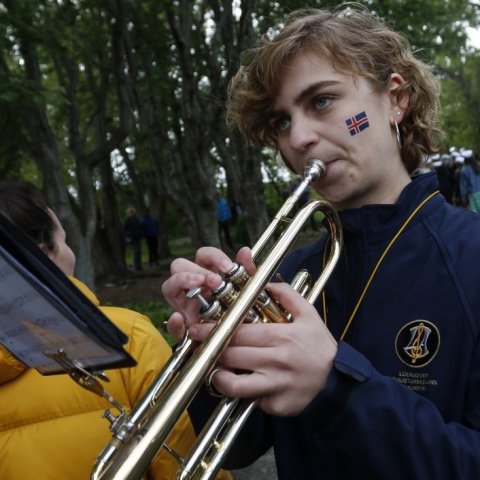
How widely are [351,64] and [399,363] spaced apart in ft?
2.70

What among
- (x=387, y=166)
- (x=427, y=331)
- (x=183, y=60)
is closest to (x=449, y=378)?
(x=427, y=331)

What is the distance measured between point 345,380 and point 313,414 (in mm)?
114

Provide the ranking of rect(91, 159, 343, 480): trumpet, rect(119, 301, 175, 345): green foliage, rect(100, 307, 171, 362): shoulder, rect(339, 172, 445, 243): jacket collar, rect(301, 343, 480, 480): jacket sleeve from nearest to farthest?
rect(91, 159, 343, 480): trumpet → rect(301, 343, 480, 480): jacket sleeve → rect(339, 172, 445, 243): jacket collar → rect(100, 307, 171, 362): shoulder → rect(119, 301, 175, 345): green foliage

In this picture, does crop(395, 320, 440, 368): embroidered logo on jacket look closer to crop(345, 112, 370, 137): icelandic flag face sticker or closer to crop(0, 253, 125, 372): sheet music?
crop(345, 112, 370, 137): icelandic flag face sticker

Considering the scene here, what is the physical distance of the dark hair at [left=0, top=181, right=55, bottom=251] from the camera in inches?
71.9

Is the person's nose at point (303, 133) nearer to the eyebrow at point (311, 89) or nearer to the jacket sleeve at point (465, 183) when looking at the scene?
the eyebrow at point (311, 89)

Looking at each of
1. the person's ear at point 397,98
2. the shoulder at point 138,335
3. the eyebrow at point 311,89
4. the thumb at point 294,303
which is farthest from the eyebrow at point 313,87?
the shoulder at point 138,335

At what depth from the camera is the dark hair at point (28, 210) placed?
1.83 m

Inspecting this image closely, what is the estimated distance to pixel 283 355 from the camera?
3.48ft

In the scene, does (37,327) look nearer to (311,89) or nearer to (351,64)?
(311,89)

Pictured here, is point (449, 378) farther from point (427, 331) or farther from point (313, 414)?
point (313, 414)

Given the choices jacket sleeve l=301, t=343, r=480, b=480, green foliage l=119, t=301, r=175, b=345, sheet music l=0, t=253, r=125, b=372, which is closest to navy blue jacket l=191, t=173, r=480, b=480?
jacket sleeve l=301, t=343, r=480, b=480

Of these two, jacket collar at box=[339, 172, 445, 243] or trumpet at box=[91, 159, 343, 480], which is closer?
trumpet at box=[91, 159, 343, 480]

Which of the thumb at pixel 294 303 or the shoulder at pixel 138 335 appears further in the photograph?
the shoulder at pixel 138 335
